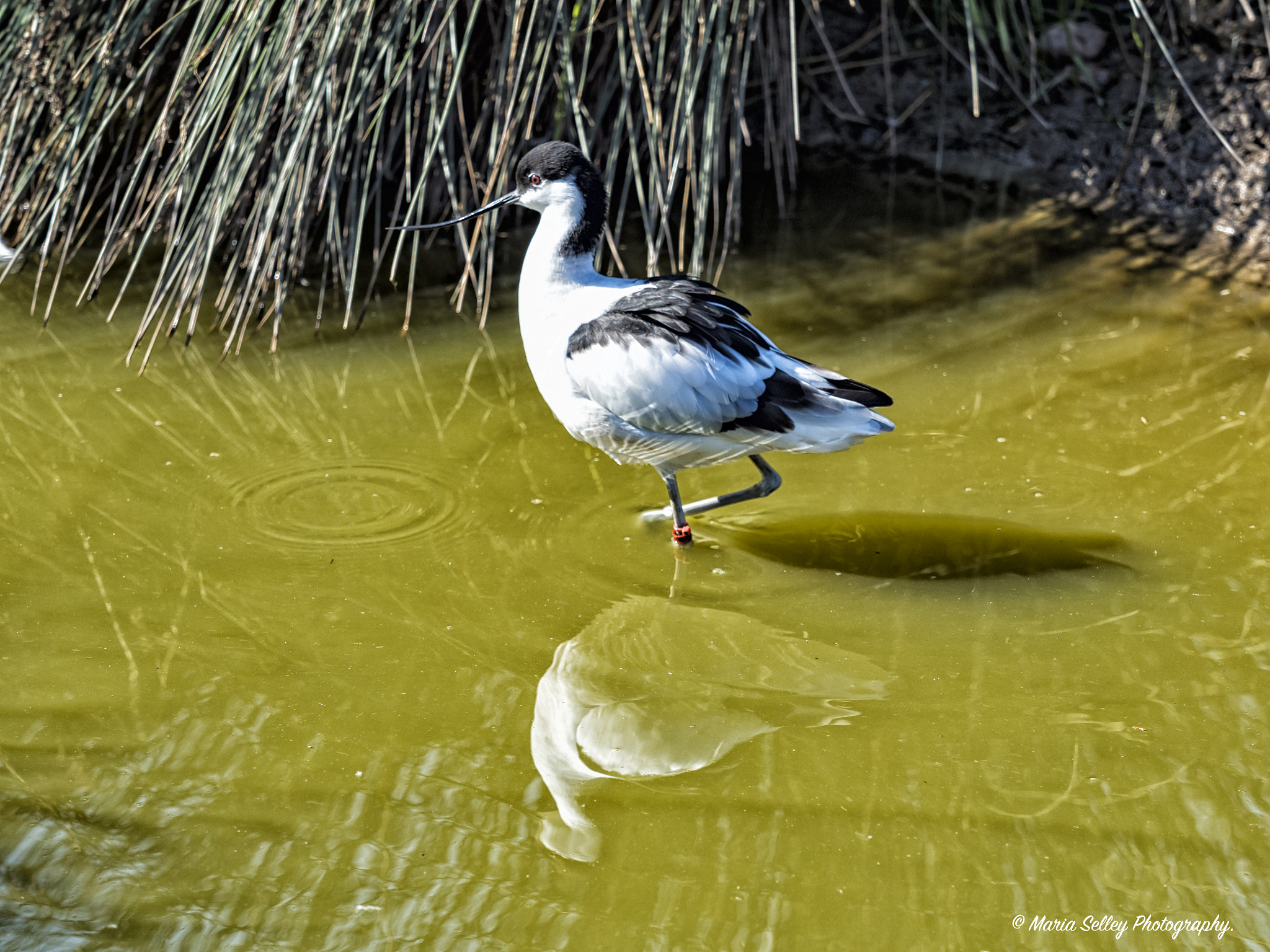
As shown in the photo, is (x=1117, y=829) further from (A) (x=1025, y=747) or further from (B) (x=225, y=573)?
(B) (x=225, y=573)

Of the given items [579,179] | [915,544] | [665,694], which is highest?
[579,179]

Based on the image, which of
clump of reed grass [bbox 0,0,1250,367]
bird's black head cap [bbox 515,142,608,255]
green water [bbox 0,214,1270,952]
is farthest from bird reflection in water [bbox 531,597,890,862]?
clump of reed grass [bbox 0,0,1250,367]

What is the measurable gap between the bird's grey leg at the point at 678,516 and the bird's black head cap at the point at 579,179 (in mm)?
689

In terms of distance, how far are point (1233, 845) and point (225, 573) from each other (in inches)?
97.1

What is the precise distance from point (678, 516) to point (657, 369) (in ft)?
1.48

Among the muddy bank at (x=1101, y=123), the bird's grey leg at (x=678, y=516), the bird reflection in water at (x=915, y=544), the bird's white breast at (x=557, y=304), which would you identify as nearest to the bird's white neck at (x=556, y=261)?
the bird's white breast at (x=557, y=304)

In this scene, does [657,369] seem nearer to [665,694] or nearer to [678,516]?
[678,516]

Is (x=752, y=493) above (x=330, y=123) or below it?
below

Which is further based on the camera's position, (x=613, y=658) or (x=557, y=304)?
(x=557, y=304)

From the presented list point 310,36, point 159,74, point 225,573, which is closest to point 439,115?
point 310,36

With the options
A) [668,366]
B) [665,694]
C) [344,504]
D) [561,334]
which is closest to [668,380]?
[668,366]

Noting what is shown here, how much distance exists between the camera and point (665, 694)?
298cm

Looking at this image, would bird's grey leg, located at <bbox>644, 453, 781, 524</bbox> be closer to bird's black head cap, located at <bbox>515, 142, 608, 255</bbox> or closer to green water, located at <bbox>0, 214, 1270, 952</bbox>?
green water, located at <bbox>0, 214, 1270, 952</bbox>

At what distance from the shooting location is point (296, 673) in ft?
9.73
